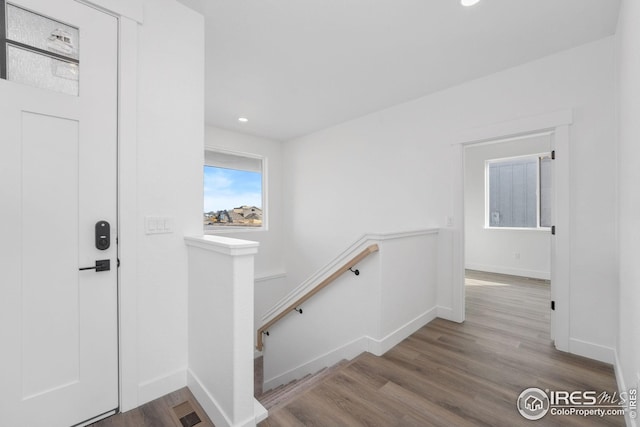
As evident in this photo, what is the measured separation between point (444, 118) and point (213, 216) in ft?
12.8

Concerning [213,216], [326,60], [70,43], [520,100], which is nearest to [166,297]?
[70,43]

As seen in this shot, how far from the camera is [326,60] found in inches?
104

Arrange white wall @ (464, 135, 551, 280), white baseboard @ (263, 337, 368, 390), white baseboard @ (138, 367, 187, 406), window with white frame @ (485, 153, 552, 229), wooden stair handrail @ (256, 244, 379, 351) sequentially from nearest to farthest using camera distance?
white baseboard @ (138, 367, 187, 406) < wooden stair handrail @ (256, 244, 379, 351) < white baseboard @ (263, 337, 368, 390) < white wall @ (464, 135, 551, 280) < window with white frame @ (485, 153, 552, 229)

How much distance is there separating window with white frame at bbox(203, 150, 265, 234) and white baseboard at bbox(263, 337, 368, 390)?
2632 millimetres

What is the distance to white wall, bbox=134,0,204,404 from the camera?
1.75 metres

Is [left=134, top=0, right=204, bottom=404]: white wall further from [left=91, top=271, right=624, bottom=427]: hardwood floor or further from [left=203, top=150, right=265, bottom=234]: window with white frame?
[left=203, top=150, right=265, bottom=234]: window with white frame

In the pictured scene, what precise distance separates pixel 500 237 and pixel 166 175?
19.4 feet

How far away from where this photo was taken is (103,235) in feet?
5.24

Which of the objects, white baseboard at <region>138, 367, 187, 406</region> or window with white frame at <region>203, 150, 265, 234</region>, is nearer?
white baseboard at <region>138, 367, 187, 406</region>

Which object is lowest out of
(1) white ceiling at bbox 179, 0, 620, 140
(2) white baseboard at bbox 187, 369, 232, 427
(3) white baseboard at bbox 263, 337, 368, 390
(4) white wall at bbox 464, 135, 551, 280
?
(3) white baseboard at bbox 263, 337, 368, 390

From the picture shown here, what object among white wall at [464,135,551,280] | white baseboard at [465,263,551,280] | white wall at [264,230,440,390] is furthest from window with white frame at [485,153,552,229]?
white wall at [264,230,440,390]

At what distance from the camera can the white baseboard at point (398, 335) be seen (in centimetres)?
236

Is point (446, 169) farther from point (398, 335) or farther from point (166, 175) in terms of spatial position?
point (166, 175)

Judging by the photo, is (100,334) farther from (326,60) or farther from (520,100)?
(520,100)
